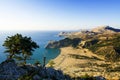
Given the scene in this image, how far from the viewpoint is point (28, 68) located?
195ft

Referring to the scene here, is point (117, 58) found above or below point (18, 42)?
below

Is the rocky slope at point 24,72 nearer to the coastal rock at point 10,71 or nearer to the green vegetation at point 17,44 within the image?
the coastal rock at point 10,71

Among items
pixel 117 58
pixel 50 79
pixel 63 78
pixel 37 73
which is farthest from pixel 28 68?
pixel 117 58

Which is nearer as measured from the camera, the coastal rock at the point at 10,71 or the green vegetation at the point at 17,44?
the coastal rock at the point at 10,71

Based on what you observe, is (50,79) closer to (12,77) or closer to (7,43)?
Result: (12,77)

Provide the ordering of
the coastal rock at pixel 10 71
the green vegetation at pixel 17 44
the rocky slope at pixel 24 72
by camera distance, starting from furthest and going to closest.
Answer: the green vegetation at pixel 17 44
the rocky slope at pixel 24 72
the coastal rock at pixel 10 71

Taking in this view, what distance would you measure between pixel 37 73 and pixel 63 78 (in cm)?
930

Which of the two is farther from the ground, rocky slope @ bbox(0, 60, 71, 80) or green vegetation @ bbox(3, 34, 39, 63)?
green vegetation @ bbox(3, 34, 39, 63)

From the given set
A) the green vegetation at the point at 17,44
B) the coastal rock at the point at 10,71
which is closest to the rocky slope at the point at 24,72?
the coastal rock at the point at 10,71

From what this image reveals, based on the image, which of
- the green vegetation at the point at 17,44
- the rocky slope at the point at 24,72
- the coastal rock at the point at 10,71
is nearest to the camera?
the coastal rock at the point at 10,71

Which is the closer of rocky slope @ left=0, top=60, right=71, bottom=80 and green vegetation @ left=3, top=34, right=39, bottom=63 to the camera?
rocky slope @ left=0, top=60, right=71, bottom=80

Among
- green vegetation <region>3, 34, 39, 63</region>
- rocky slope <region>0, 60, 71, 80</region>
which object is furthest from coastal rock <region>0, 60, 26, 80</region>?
green vegetation <region>3, 34, 39, 63</region>

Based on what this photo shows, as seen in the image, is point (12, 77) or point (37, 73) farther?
point (37, 73)

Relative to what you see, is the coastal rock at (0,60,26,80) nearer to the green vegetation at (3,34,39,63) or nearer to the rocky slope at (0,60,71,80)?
the rocky slope at (0,60,71,80)
